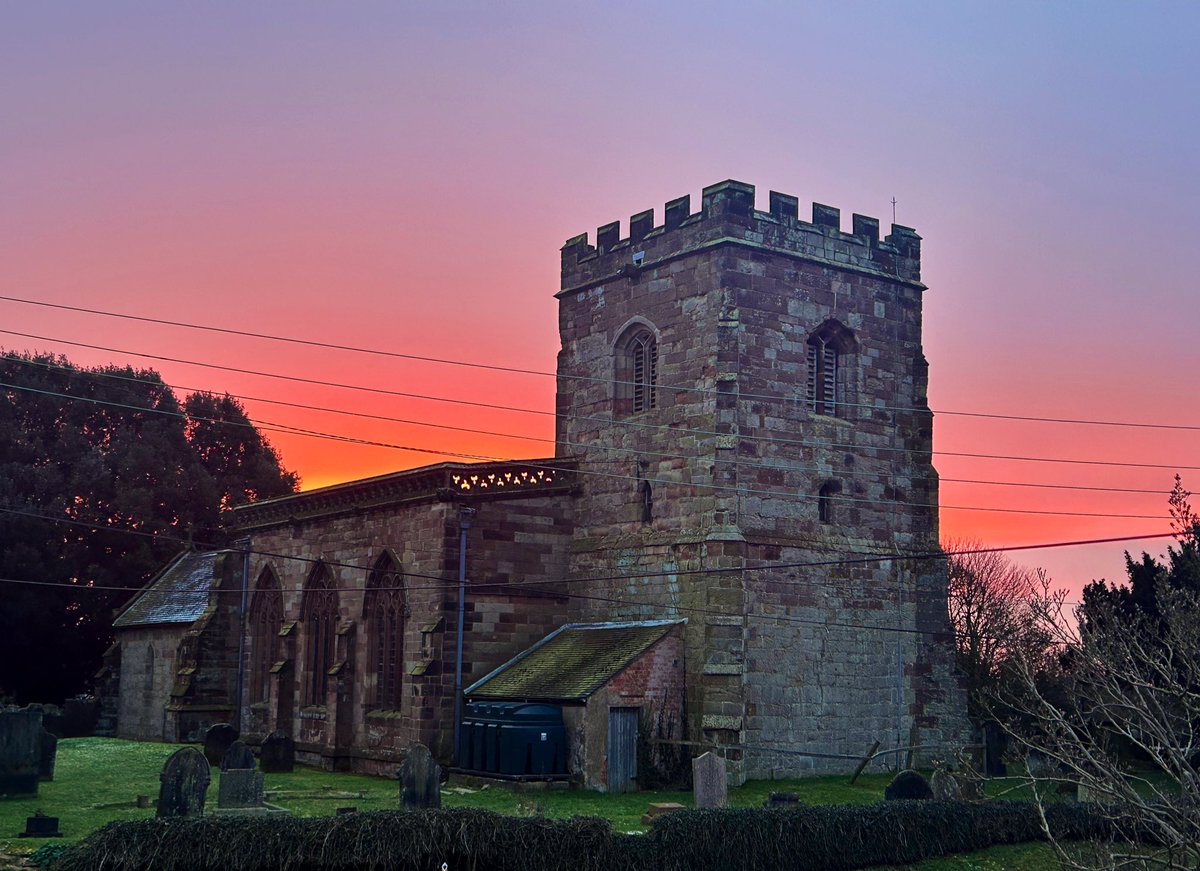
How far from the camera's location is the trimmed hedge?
17406 mm

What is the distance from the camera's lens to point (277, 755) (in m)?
34.8

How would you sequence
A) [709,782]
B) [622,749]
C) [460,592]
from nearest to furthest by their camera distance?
[709,782], [622,749], [460,592]

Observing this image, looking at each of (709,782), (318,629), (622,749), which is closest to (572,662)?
(622,749)

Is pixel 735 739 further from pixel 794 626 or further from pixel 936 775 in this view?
pixel 936 775

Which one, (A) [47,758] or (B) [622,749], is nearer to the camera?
(B) [622,749]

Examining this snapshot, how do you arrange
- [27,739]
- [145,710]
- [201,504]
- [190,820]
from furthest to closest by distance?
[201,504] → [145,710] → [27,739] → [190,820]

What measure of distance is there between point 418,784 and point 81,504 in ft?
132

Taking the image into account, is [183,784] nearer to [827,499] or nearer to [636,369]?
[636,369]

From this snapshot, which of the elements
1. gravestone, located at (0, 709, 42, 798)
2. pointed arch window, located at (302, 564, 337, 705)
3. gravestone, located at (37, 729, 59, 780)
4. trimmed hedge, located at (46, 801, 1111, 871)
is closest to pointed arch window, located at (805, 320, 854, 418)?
trimmed hedge, located at (46, 801, 1111, 871)

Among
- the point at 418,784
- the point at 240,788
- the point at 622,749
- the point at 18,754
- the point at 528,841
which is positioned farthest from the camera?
the point at 622,749

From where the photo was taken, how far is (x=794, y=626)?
1227 inches

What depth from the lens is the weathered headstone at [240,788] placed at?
23859 millimetres

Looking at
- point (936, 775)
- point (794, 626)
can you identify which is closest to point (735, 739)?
point (794, 626)

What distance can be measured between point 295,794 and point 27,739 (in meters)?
5.42
